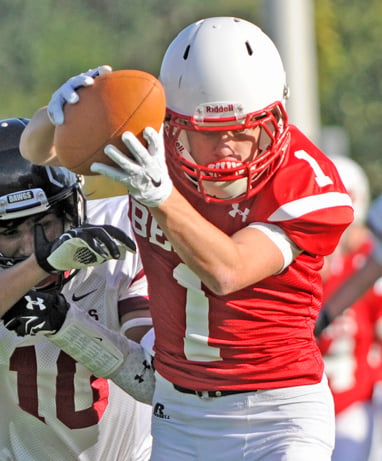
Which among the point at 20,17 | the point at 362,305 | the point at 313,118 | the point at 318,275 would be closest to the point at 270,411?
the point at 318,275

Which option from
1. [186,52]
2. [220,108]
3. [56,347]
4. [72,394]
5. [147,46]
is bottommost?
[147,46]

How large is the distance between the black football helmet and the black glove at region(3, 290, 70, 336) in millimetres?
209

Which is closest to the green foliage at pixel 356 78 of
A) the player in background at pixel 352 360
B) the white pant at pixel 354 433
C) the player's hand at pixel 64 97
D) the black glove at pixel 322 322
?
the player in background at pixel 352 360

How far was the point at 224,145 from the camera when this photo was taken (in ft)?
12.7

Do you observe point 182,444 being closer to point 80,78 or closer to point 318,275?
point 318,275

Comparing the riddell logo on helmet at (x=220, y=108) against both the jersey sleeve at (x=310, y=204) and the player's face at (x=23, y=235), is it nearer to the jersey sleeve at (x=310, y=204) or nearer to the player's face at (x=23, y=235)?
the jersey sleeve at (x=310, y=204)

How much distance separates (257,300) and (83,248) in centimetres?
58

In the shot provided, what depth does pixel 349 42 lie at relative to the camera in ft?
94.8

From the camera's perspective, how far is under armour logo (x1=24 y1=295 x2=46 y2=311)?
427 cm

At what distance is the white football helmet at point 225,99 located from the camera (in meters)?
3.85

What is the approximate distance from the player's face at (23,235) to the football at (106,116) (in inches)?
31.5

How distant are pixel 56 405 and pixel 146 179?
152 cm

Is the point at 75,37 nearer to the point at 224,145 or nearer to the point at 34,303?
the point at 34,303

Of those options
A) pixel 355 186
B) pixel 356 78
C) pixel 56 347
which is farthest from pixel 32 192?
pixel 356 78
